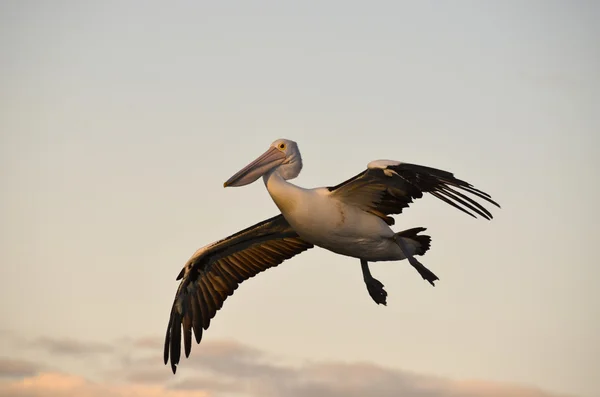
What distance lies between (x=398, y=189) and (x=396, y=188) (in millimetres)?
37

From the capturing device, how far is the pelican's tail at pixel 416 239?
55.4ft

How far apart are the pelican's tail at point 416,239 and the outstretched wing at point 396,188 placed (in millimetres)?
311

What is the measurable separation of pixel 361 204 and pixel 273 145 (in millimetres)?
1648

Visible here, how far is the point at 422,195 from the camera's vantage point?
53.9ft

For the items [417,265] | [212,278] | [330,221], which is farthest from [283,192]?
[212,278]

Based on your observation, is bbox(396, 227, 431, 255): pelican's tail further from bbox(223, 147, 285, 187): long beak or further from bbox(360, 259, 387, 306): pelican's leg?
bbox(223, 147, 285, 187): long beak

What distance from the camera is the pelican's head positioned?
54.9 feet

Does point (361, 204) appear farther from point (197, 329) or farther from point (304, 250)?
point (197, 329)

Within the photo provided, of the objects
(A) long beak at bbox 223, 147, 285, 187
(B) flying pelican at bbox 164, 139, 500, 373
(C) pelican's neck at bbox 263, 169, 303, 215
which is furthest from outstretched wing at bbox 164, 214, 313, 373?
(C) pelican's neck at bbox 263, 169, 303, 215

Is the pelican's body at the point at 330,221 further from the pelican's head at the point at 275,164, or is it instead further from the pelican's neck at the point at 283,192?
the pelican's head at the point at 275,164

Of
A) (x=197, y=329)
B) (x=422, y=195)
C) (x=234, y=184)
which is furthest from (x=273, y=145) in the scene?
(x=197, y=329)

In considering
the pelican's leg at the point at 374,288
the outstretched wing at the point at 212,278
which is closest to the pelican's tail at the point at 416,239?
the pelican's leg at the point at 374,288

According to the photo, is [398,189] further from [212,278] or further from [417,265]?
[212,278]

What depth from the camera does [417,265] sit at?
15969mm
